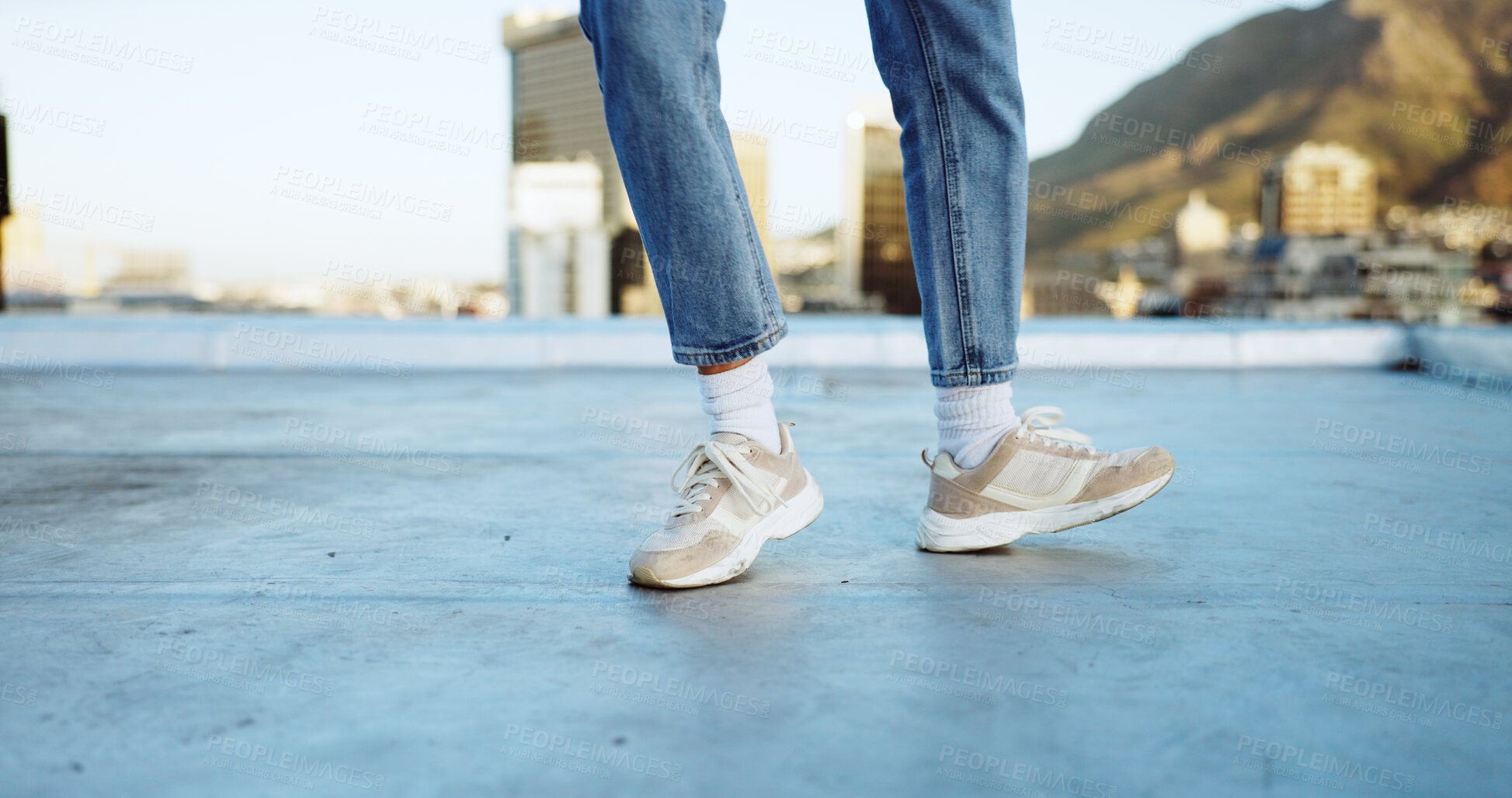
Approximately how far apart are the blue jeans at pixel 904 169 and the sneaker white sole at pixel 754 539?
0.60 feet

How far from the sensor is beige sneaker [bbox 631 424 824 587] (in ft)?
3.01

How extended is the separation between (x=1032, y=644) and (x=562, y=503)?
779 mm

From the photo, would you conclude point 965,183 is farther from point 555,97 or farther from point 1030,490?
point 555,97

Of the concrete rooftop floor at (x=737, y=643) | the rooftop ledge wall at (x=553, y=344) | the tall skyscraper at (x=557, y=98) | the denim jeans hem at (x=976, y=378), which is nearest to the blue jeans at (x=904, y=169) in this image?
the denim jeans hem at (x=976, y=378)

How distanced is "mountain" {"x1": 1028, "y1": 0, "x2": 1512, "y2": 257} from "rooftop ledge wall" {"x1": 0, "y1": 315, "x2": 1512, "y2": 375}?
122458 millimetres

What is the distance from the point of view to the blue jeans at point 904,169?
0.92 metres

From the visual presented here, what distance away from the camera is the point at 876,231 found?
78375 millimetres

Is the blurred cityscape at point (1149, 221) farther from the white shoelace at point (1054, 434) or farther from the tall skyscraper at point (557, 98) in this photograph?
the white shoelace at point (1054, 434)

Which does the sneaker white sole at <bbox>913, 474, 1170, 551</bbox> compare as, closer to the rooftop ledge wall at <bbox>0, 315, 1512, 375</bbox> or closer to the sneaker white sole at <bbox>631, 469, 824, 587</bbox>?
the sneaker white sole at <bbox>631, 469, 824, 587</bbox>

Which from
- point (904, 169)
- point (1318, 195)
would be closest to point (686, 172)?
point (904, 169)

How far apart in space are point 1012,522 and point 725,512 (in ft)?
1.12

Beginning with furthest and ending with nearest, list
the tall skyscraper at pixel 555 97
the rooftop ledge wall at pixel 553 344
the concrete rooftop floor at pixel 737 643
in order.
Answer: the tall skyscraper at pixel 555 97 < the rooftop ledge wall at pixel 553 344 < the concrete rooftop floor at pixel 737 643

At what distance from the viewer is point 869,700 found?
0.64m

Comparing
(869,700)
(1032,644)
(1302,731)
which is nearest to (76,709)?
(869,700)
